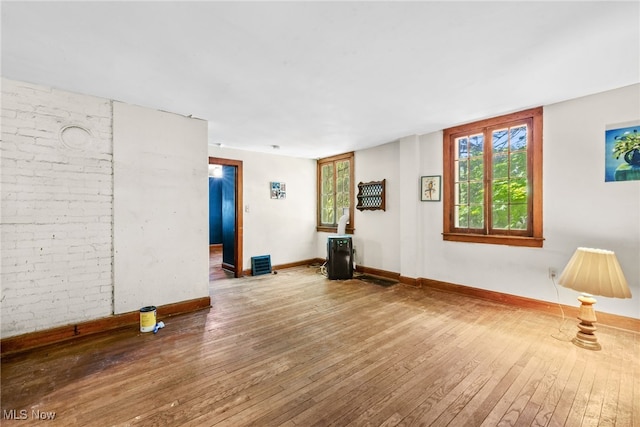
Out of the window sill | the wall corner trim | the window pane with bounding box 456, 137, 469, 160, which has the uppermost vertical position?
the window pane with bounding box 456, 137, 469, 160

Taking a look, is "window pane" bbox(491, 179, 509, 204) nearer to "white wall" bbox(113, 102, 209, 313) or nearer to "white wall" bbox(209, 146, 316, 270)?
"white wall" bbox(209, 146, 316, 270)

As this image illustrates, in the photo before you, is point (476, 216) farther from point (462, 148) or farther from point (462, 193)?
point (462, 148)

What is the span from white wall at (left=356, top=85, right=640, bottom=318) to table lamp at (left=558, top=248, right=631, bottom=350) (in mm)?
570

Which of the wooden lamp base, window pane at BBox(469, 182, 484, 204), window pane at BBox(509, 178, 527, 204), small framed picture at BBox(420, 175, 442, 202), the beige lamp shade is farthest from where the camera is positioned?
small framed picture at BBox(420, 175, 442, 202)

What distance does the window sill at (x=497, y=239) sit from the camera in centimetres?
351

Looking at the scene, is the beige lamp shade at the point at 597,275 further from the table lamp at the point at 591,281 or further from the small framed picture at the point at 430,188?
the small framed picture at the point at 430,188

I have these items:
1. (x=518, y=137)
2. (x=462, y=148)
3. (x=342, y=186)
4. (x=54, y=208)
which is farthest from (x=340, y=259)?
(x=54, y=208)

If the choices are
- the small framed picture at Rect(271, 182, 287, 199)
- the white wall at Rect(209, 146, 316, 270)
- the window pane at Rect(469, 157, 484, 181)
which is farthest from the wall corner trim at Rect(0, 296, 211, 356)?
the window pane at Rect(469, 157, 484, 181)

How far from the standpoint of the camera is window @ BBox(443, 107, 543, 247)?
355cm

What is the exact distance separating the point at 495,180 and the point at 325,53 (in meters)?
3.10

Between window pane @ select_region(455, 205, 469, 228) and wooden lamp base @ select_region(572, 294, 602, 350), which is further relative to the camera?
window pane @ select_region(455, 205, 469, 228)

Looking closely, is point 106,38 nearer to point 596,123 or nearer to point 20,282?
point 20,282

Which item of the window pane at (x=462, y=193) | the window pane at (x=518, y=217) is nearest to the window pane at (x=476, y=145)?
the window pane at (x=462, y=193)

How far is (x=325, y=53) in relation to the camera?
2240 mm
